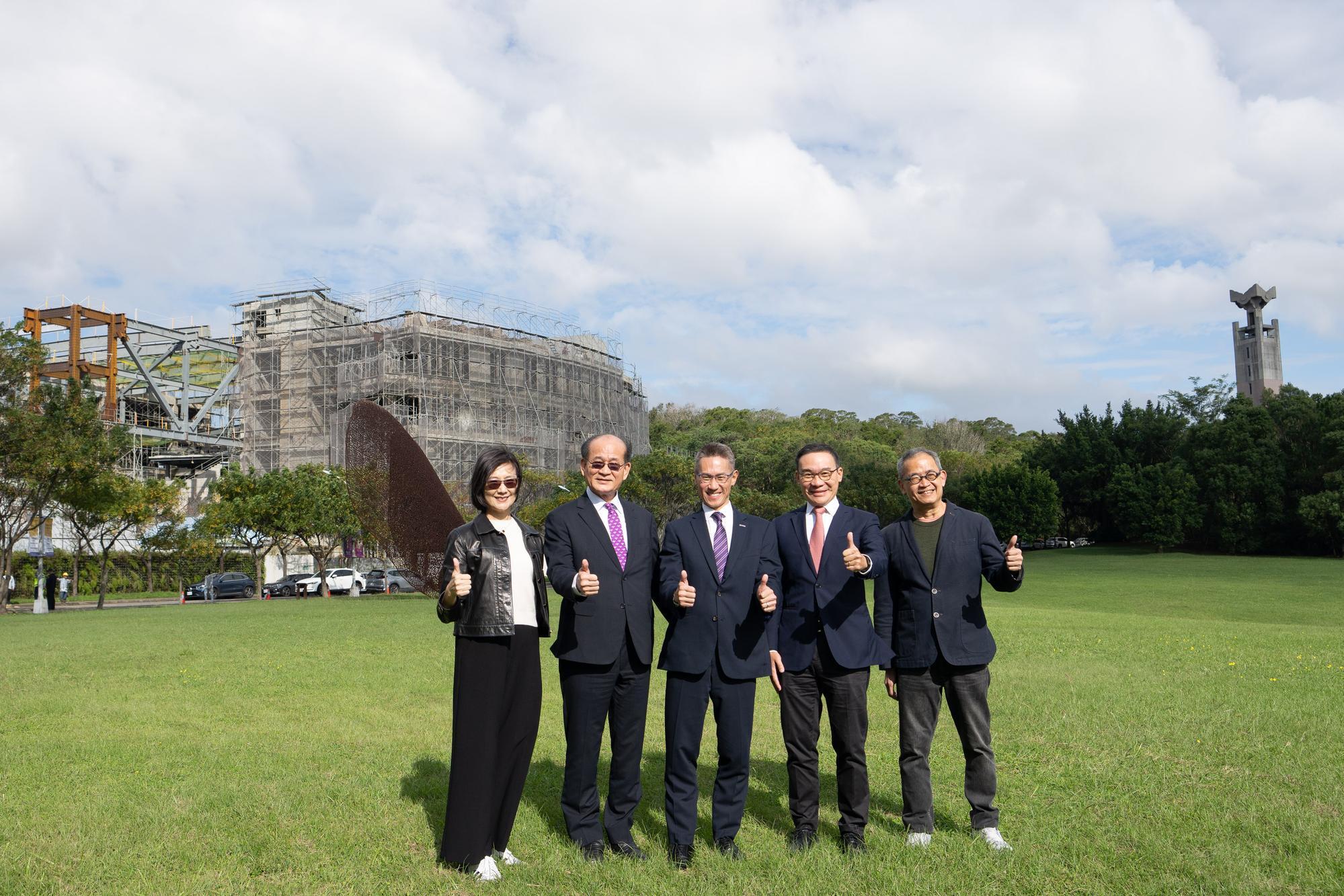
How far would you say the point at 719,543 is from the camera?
5.06 meters

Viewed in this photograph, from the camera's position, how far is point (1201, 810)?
543cm

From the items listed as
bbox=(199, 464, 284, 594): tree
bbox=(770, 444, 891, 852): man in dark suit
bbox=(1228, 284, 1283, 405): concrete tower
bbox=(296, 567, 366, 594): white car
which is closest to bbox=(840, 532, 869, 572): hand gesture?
bbox=(770, 444, 891, 852): man in dark suit

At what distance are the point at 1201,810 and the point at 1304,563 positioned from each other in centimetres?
4517

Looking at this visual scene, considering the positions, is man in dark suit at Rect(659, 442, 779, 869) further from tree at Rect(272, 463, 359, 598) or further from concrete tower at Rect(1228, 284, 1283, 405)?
concrete tower at Rect(1228, 284, 1283, 405)

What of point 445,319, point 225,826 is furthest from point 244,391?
point 225,826

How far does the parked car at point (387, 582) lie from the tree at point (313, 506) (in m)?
4.48

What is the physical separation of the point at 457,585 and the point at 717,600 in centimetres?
131

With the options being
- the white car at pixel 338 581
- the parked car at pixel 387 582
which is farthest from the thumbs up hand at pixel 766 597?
the parked car at pixel 387 582

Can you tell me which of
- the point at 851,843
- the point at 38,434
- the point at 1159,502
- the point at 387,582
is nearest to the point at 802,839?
the point at 851,843

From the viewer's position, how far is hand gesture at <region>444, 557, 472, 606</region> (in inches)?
181

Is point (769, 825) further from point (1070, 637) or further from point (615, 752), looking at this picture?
point (1070, 637)

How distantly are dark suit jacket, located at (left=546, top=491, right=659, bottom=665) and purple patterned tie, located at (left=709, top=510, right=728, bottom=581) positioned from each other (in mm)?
319

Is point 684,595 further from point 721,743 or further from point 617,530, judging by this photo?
point 721,743

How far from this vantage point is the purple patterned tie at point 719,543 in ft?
16.5
